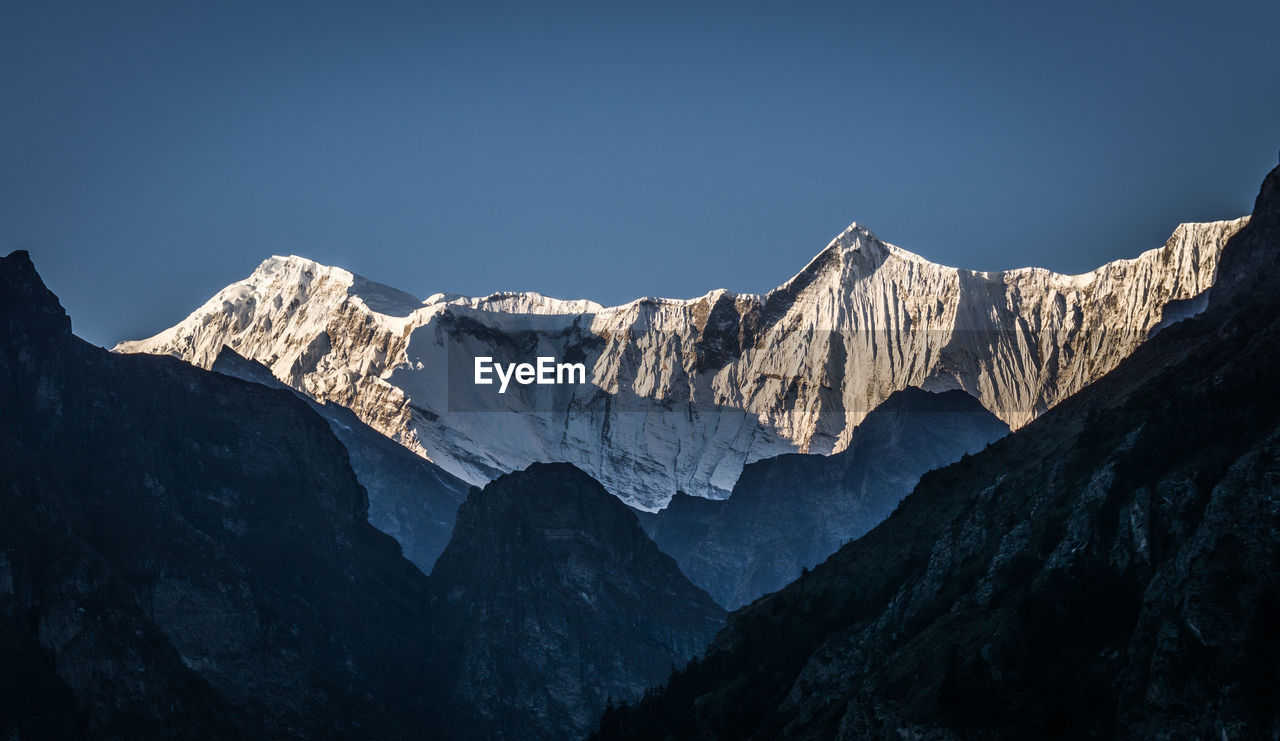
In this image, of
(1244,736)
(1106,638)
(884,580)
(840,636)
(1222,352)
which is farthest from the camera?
(884,580)

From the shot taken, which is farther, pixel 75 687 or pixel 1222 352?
pixel 75 687

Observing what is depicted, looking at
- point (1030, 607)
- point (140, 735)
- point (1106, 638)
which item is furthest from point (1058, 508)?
point (140, 735)

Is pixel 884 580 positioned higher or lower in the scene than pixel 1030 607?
higher

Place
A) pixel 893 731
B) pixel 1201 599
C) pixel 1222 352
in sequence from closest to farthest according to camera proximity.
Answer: pixel 1201 599 < pixel 893 731 < pixel 1222 352

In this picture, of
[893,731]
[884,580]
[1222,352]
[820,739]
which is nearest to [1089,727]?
[893,731]

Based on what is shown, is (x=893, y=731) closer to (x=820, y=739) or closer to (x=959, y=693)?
(x=959, y=693)

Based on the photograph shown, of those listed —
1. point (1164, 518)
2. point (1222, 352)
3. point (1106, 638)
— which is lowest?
point (1106, 638)
